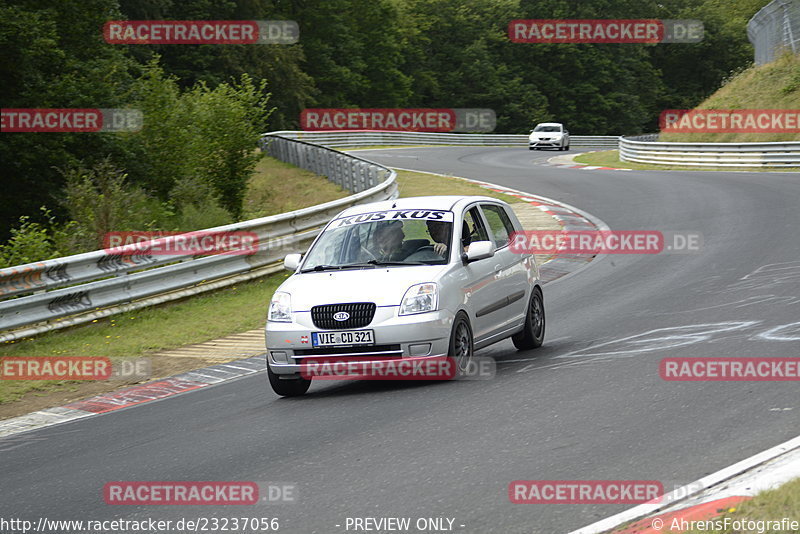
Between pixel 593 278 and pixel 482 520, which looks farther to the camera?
pixel 593 278

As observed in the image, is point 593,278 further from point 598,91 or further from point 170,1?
point 598,91

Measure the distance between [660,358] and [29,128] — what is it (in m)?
21.9

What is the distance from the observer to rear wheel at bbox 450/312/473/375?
900 cm

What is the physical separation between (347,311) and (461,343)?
1096mm

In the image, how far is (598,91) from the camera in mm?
93688

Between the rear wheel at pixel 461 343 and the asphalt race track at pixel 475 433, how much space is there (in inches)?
12.3

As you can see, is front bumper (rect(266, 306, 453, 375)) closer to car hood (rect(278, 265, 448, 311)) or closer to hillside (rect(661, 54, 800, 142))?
car hood (rect(278, 265, 448, 311))

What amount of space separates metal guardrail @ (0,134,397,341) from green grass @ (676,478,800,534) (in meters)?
9.18

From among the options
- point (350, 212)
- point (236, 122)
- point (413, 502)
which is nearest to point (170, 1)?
point (236, 122)

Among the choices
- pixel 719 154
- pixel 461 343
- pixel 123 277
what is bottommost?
pixel 461 343

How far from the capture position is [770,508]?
4.60 meters

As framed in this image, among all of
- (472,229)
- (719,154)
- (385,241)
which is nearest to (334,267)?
(385,241)

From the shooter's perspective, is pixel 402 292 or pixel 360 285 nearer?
pixel 402 292

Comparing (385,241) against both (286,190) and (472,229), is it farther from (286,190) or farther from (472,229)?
(286,190)
